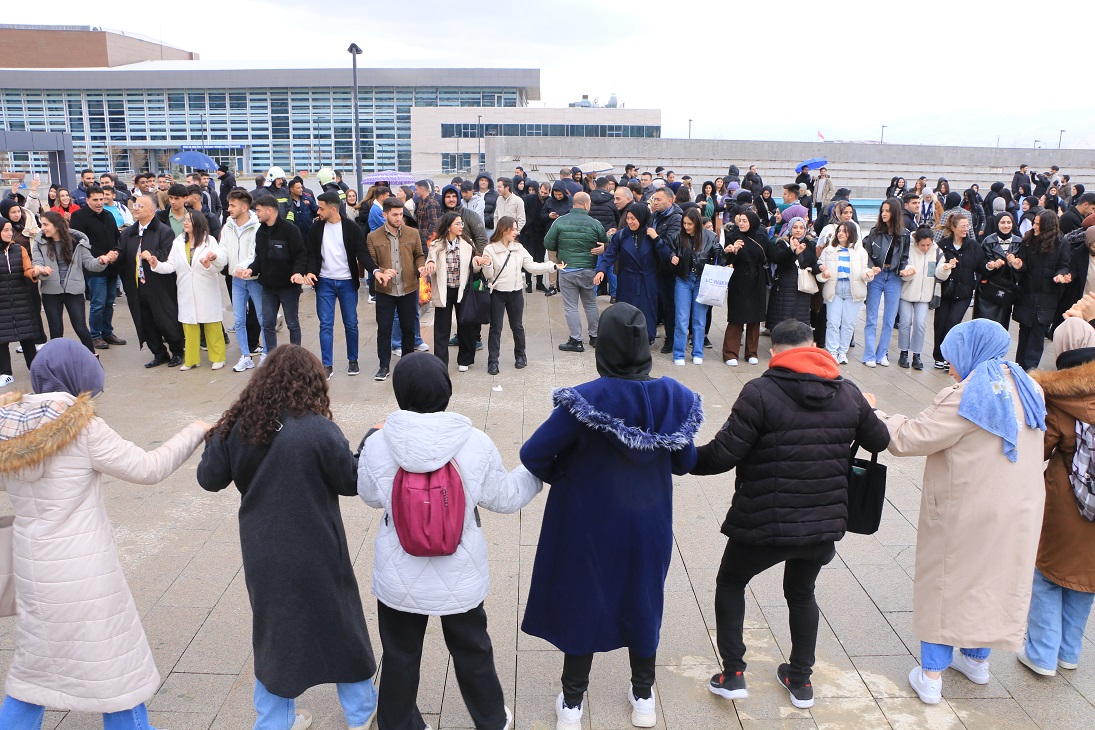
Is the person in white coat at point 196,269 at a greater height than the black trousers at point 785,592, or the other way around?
the person in white coat at point 196,269

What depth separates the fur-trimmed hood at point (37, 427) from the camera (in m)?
2.86

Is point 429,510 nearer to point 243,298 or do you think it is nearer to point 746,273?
point 243,298

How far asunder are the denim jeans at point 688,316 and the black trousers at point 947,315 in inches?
103

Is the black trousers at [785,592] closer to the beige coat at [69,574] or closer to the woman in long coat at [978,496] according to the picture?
the woman in long coat at [978,496]

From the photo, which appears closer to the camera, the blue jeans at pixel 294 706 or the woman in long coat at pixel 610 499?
the woman in long coat at pixel 610 499

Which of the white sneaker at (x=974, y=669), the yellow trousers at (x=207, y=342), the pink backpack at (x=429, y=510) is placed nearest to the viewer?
the pink backpack at (x=429, y=510)

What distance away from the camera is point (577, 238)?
30.9ft

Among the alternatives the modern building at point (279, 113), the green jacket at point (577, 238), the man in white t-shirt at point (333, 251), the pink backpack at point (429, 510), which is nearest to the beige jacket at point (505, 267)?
the green jacket at point (577, 238)

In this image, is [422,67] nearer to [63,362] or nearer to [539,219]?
[539,219]

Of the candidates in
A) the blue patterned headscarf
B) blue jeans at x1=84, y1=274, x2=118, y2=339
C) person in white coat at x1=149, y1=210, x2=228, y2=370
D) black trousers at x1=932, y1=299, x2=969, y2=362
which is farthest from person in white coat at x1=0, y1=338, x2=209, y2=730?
black trousers at x1=932, y1=299, x2=969, y2=362

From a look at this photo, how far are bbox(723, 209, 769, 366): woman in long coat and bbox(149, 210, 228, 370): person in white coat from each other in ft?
17.5

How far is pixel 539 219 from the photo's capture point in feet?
42.4

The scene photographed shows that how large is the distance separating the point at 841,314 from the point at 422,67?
60805 mm

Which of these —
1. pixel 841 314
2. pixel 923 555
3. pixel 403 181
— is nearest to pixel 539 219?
pixel 841 314
